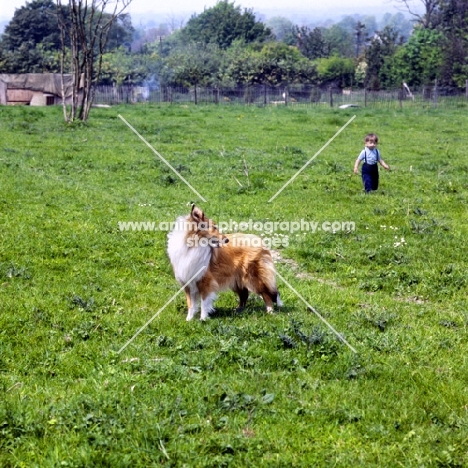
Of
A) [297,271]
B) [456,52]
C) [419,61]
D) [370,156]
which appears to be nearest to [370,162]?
[370,156]

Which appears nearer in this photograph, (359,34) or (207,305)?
(207,305)

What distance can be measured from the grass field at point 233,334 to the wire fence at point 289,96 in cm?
2809

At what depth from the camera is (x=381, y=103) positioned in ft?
136

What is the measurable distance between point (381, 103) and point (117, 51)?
44.6m

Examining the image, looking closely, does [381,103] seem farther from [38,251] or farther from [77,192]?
[38,251]

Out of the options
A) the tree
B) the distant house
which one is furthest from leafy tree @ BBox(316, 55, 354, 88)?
the distant house

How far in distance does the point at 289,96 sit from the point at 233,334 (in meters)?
40.3

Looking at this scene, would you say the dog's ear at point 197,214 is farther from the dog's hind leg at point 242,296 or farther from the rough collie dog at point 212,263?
the dog's hind leg at point 242,296

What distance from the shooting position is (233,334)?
20.1ft

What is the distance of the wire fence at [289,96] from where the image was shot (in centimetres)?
4125

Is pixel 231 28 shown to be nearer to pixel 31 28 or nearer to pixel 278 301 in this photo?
pixel 31 28

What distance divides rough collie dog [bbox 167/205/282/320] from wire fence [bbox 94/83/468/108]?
35.6 metres

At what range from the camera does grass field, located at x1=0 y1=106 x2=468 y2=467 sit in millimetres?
4332

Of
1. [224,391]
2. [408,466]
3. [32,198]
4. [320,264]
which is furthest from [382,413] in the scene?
[32,198]
